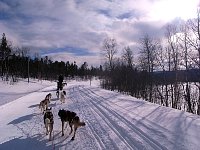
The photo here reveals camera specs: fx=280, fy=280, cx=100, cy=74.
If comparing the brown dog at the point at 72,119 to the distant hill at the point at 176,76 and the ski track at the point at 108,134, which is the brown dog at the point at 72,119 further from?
the distant hill at the point at 176,76

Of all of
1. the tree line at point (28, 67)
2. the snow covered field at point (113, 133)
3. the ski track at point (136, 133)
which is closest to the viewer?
the ski track at point (136, 133)

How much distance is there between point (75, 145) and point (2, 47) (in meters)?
62.1

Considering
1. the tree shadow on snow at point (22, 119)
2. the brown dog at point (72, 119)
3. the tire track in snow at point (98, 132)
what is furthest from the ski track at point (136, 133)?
the tree shadow on snow at point (22, 119)

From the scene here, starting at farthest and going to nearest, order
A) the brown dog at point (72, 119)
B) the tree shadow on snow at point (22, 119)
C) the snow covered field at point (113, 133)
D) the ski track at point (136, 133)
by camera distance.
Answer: the tree shadow on snow at point (22, 119) < the brown dog at point (72, 119) < the snow covered field at point (113, 133) < the ski track at point (136, 133)

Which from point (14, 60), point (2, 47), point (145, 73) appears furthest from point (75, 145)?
point (14, 60)

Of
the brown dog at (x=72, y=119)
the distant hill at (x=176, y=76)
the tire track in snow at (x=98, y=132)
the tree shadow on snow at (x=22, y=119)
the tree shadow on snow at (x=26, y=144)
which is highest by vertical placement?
the distant hill at (x=176, y=76)

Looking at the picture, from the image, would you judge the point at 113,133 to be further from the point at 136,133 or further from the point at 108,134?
the point at 136,133

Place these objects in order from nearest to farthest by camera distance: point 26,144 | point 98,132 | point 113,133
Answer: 1. point 26,144
2. point 113,133
3. point 98,132

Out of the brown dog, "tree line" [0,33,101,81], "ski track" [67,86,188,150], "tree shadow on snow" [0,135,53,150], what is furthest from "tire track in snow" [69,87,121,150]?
"tree line" [0,33,101,81]

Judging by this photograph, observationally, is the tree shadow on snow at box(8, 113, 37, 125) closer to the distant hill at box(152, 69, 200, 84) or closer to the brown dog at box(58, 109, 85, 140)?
the brown dog at box(58, 109, 85, 140)

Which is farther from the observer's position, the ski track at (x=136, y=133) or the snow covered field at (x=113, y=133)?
the snow covered field at (x=113, y=133)

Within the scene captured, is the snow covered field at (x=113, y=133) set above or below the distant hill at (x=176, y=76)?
below

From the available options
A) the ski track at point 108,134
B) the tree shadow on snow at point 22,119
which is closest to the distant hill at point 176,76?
the ski track at point 108,134

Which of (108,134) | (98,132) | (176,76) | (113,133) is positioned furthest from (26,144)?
(176,76)
